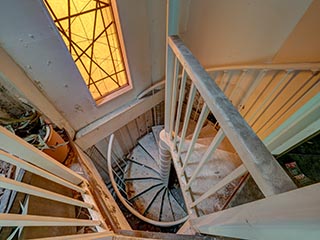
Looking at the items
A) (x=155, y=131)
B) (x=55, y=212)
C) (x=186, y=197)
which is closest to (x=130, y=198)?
(x=155, y=131)

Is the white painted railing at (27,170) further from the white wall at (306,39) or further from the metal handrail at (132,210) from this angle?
the white wall at (306,39)

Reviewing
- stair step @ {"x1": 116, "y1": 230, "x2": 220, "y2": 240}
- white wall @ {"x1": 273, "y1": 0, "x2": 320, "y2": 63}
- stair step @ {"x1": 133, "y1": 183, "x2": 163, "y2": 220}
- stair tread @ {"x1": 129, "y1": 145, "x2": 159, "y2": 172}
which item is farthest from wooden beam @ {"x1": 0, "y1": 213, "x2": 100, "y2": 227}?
stair tread @ {"x1": 129, "y1": 145, "x2": 159, "y2": 172}

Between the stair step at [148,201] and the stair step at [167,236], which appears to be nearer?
the stair step at [167,236]

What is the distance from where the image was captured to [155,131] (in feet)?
10.6

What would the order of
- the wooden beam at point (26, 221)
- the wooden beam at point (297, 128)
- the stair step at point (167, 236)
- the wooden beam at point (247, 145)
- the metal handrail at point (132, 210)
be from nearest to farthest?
the wooden beam at point (247, 145), the wooden beam at point (26, 221), the wooden beam at point (297, 128), the stair step at point (167, 236), the metal handrail at point (132, 210)

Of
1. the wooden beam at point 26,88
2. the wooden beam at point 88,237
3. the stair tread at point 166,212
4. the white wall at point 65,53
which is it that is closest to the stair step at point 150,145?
the stair tread at point 166,212

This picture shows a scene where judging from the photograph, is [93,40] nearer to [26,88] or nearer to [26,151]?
[26,88]

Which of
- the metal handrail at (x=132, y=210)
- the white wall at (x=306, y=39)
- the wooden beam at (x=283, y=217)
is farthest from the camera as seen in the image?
the metal handrail at (x=132, y=210)

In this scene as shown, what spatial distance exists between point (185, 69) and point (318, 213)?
0.83 metres

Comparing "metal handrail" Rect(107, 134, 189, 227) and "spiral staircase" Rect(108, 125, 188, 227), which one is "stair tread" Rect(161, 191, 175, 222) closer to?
"spiral staircase" Rect(108, 125, 188, 227)

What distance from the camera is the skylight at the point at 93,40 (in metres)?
1.23

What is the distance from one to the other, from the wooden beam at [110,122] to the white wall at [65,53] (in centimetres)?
6

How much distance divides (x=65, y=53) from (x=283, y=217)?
1.40 meters

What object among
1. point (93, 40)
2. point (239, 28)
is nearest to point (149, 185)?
point (93, 40)
